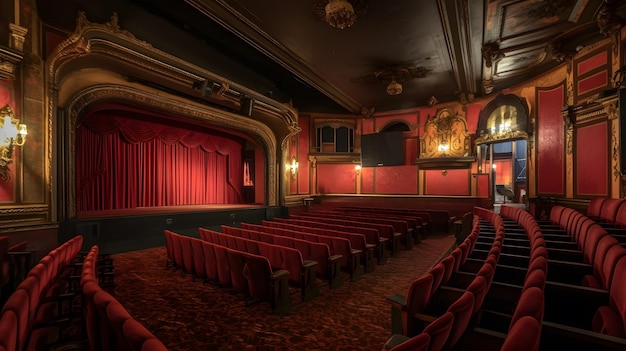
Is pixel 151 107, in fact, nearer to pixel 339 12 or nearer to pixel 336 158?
pixel 339 12

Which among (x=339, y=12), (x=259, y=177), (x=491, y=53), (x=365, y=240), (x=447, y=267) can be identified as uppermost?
(x=491, y=53)

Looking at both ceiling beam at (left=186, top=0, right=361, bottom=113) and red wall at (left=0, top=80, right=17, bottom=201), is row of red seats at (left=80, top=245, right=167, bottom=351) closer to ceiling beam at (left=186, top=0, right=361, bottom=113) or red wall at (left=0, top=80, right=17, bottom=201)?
red wall at (left=0, top=80, right=17, bottom=201)

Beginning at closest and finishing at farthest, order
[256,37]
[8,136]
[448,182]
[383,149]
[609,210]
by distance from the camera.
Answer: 1. [8,136]
2. [609,210]
3. [256,37]
4. [448,182]
5. [383,149]

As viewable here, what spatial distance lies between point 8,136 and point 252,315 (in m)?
3.88

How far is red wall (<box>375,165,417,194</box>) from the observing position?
9.89 m

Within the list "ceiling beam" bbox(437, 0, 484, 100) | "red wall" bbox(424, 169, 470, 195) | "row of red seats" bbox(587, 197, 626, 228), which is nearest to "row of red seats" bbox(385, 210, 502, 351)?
"row of red seats" bbox(587, 197, 626, 228)

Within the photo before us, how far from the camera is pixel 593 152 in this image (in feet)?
16.8

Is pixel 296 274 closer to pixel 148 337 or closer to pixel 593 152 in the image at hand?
pixel 148 337

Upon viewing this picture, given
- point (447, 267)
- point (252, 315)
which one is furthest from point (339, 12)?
point (252, 315)

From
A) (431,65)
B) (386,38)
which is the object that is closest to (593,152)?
(431,65)

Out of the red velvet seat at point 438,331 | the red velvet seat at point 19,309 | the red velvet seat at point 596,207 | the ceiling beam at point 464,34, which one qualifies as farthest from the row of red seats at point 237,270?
the red velvet seat at point 596,207

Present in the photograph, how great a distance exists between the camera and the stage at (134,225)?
16.1 feet

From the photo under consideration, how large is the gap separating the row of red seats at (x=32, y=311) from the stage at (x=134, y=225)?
2.66 meters

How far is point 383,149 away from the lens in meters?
10.0
